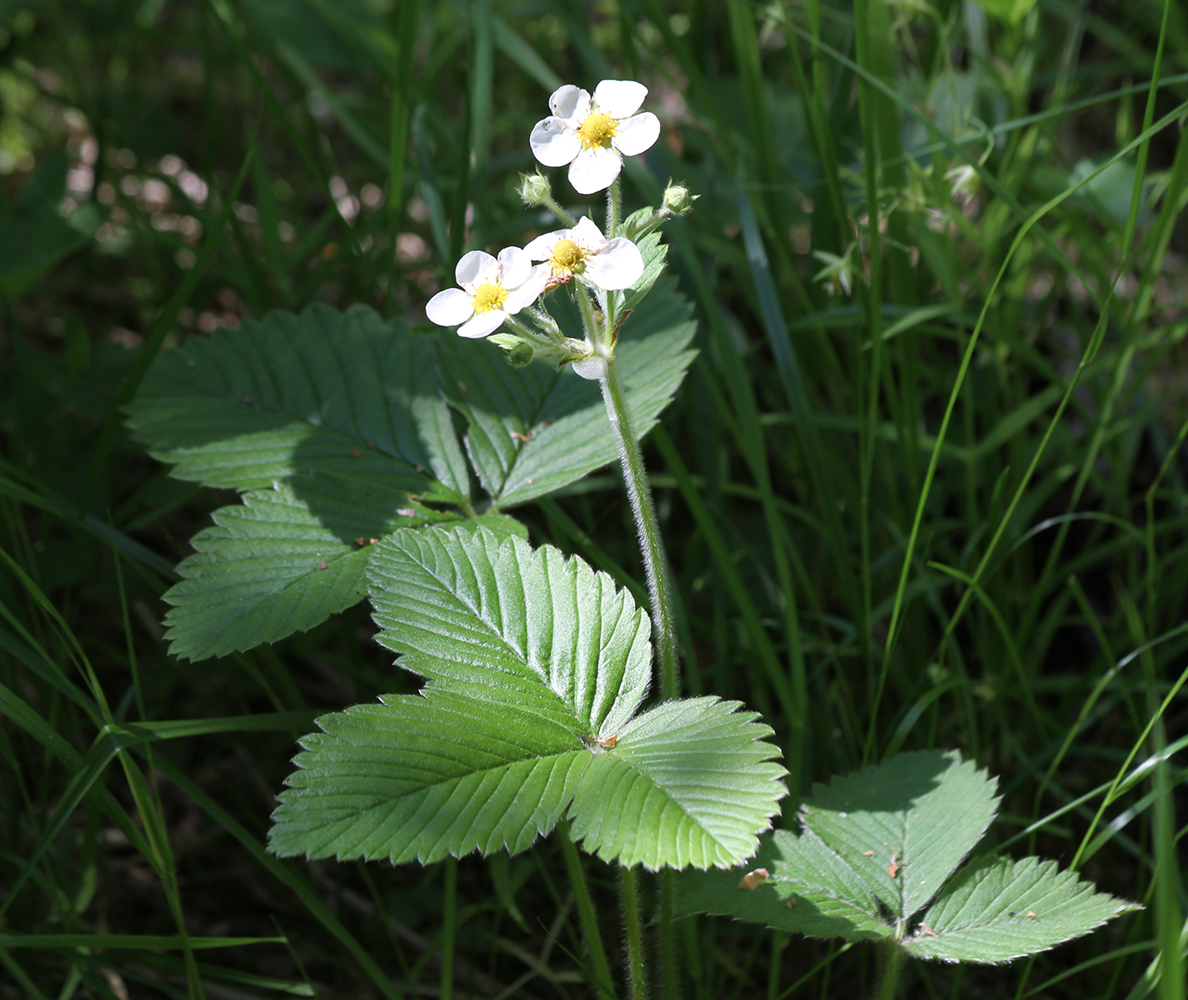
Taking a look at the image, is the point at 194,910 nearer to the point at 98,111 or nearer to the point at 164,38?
the point at 98,111

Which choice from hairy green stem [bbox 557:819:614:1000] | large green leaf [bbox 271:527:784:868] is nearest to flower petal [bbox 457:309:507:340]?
large green leaf [bbox 271:527:784:868]

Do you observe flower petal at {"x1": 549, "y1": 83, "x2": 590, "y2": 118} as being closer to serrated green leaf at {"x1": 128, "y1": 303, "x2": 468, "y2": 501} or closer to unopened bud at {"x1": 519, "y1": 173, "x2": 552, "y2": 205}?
unopened bud at {"x1": 519, "y1": 173, "x2": 552, "y2": 205}

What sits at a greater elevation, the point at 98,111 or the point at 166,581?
the point at 98,111

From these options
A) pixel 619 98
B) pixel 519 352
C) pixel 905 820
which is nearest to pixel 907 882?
pixel 905 820

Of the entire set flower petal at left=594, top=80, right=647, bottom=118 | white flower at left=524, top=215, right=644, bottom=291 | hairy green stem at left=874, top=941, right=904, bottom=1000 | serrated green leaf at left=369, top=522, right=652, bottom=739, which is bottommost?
hairy green stem at left=874, top=941, right=904, bottom=1000

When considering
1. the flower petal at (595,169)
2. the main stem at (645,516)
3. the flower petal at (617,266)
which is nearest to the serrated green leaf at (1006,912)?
the main stem at (645,516)

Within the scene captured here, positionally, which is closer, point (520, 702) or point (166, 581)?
point (520, 702)

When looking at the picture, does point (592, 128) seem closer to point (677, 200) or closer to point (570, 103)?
point (570, 103)

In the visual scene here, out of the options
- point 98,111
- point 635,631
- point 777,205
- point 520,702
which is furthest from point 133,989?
point 98,111
